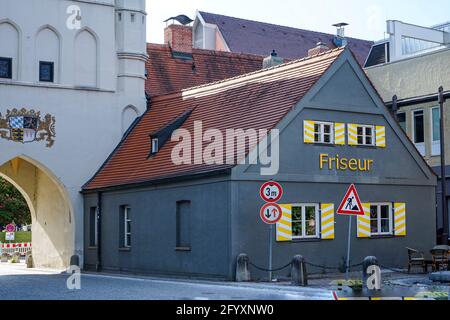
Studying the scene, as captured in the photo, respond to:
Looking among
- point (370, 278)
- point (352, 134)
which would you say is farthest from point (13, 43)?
point (370, 278)

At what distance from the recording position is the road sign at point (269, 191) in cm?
2506

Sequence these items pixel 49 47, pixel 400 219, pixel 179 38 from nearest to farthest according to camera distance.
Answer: pixel 400 219
pixel 49 47
pixel 179 38

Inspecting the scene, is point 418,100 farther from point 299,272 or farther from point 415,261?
point 299,272

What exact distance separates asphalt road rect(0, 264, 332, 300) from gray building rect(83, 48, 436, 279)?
202 cm

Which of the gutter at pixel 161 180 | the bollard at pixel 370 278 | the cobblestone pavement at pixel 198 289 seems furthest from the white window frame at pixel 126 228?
the bollard at pixel 370 278

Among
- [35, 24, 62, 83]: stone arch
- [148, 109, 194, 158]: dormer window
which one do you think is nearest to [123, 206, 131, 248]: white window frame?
[148, 109, 194, 158]: dormer window

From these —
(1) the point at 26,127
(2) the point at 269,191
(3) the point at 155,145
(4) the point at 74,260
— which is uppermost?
(1) the point at 26,127

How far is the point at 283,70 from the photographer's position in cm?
3177

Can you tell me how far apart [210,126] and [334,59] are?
16.2ft

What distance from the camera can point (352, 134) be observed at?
1212 inches

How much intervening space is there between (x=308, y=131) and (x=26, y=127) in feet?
41.1

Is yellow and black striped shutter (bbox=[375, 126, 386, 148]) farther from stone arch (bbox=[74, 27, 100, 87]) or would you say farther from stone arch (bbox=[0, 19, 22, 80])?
stone arch (bbox=[0, 19, 22, 80])
